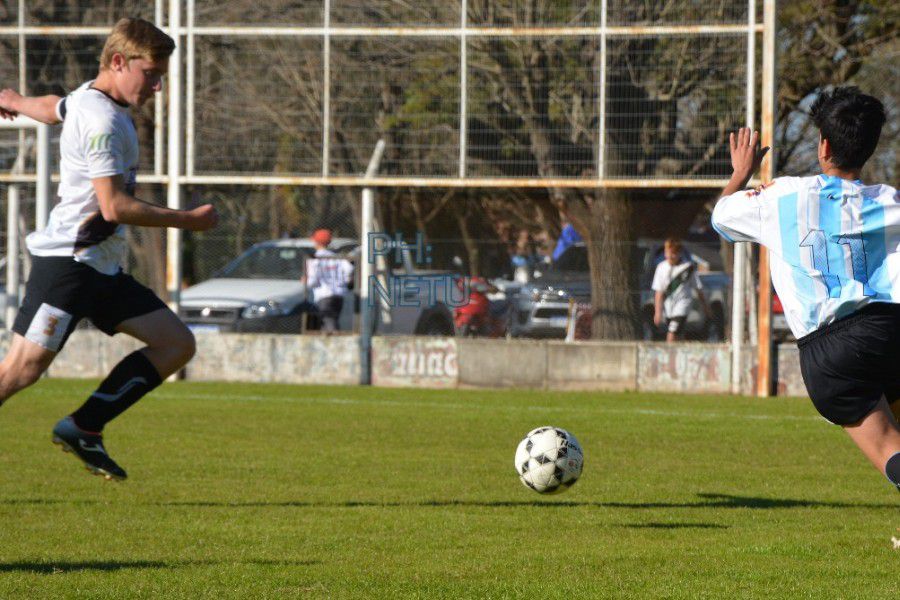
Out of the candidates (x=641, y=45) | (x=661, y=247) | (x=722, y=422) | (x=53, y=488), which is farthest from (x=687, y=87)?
(x=53, y=488)

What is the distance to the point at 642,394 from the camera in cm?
1636

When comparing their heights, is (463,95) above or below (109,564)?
above

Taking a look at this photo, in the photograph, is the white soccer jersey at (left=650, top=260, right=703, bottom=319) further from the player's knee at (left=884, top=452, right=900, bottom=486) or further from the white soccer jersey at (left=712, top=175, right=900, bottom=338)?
the player's knee at (left=884, top=452, right=900, bottom=486)

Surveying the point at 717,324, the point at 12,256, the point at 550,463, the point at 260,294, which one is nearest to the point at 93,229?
the point at 550,463

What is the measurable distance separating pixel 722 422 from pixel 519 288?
4.60 metres

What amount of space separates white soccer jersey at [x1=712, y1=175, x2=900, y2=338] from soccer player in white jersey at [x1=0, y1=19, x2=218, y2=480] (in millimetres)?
2537

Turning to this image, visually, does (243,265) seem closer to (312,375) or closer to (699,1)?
(312,375)

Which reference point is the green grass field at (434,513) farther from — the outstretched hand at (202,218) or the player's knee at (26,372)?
the outstretched hand at (202,218)

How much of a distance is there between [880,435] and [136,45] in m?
3.68

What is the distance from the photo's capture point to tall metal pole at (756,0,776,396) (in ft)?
52.9

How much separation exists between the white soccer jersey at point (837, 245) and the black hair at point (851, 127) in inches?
3.7

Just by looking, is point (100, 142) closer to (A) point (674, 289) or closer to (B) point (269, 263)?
(A) point (674, 289)

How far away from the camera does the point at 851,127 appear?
5172 mm

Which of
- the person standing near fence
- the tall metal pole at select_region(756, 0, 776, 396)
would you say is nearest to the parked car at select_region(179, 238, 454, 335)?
the person standing near fence
